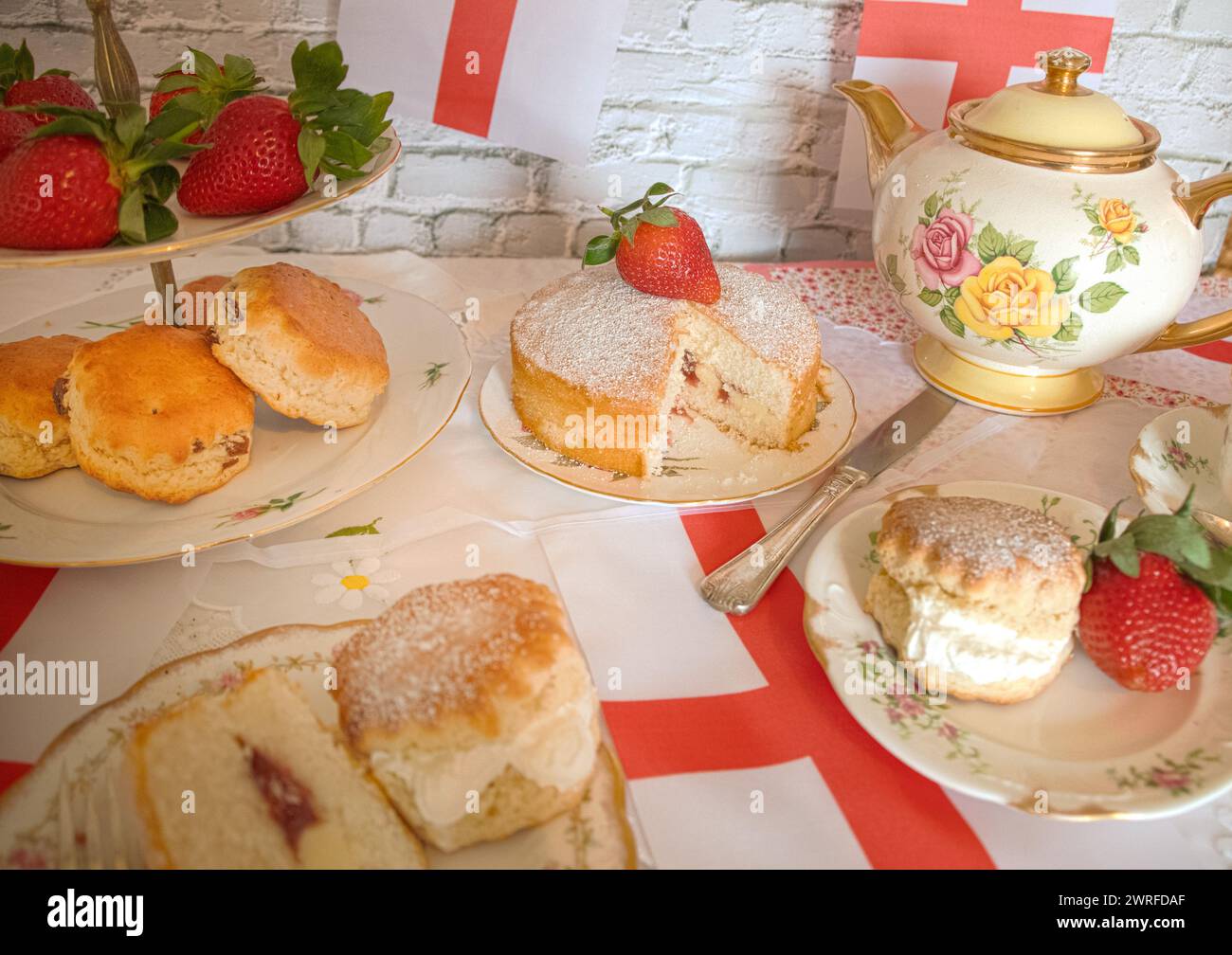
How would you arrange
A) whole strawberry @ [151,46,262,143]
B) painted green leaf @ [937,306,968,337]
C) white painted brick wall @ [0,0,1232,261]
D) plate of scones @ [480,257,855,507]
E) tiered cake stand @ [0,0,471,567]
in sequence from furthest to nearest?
white painted brick wall @ [0,0,1232,261], painted green leaf @ [937,306,968,337], plate of scones @ [480,257,855,507], whole strawberry @ [151,46,262,143], tiered cake stand @ [0,0,471,567]

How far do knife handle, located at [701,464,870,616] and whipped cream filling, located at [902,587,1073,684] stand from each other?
0.67 ft

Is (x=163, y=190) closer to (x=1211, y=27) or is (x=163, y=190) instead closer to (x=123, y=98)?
(x=123, y=98)

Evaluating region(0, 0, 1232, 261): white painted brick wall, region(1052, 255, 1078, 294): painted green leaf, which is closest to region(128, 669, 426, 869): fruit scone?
region(1052, 255, 1078, 294): painted green leaf

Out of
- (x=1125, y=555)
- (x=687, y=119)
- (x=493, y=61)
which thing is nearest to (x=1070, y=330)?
(x=1125, y=555)

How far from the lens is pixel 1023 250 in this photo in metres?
1.15

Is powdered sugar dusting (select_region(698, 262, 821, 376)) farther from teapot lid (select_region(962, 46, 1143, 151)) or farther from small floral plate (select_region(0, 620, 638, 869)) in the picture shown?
small floral plate (select_region(0, 620, 638, 869))

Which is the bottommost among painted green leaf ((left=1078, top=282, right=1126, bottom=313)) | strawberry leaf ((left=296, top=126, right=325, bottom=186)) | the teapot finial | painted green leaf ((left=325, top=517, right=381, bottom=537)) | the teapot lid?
painted green leaf ((left=325, top=517, right=381, bottom=537))

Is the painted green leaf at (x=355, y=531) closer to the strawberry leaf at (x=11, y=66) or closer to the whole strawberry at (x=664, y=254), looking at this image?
the whole strawberry at (x=664, y=254)

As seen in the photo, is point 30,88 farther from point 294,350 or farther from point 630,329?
point 630,329

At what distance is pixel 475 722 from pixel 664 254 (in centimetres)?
74

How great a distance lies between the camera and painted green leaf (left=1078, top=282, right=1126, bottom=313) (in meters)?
1.14

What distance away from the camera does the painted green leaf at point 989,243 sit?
45.6 inches

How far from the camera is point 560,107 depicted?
1617 mm
